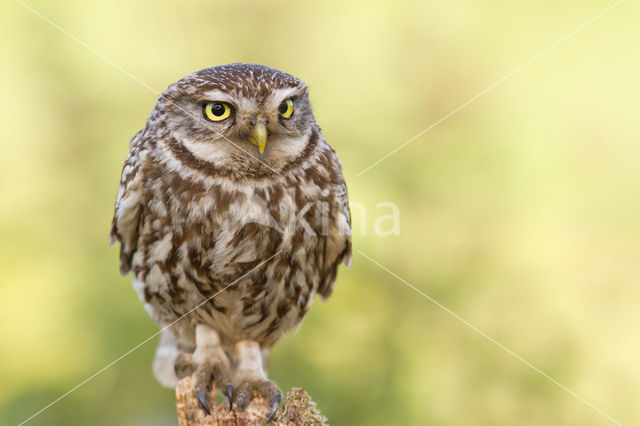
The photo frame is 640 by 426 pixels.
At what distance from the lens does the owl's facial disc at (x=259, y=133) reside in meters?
2.85

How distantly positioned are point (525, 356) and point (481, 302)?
0.52m

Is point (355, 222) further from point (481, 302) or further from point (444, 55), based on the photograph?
point (444, 55)

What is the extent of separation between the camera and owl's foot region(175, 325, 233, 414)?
333 centimetres

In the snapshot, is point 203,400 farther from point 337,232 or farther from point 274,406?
point 337,232

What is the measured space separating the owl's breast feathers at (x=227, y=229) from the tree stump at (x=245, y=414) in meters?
0.55

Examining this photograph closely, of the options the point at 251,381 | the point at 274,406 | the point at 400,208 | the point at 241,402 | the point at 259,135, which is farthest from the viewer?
the point at 400,208

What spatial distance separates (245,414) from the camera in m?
2.88

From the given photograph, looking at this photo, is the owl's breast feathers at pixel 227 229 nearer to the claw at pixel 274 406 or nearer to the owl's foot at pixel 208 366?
the owl's foot at pixel 208 366

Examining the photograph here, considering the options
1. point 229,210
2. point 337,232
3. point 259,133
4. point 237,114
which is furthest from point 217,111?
point 337,232

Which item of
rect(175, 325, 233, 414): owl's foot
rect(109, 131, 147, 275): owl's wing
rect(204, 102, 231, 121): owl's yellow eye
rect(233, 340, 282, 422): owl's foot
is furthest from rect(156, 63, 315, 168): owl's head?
rect(233, 340, 282, 422): owl's foot

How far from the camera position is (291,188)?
312 cm

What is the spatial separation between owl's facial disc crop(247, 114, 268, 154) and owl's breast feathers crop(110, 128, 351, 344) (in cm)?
22

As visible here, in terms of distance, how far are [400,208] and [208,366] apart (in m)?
2.37

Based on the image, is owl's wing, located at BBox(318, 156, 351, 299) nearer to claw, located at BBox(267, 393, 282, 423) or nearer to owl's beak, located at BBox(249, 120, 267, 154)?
owl's beak, located at BBox(249, 120, 267, 154)
